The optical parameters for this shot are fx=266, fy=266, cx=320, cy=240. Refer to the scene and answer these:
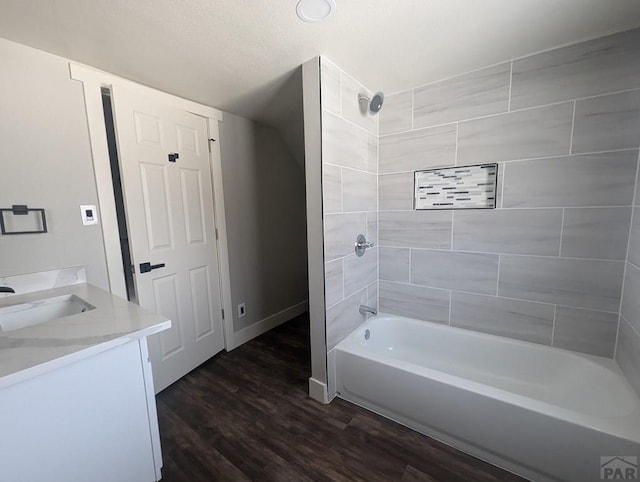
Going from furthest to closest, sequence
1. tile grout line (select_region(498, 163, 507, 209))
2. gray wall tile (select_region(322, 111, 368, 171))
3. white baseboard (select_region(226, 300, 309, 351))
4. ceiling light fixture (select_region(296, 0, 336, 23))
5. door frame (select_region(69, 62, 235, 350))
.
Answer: white baseboard (select_region(226, 300, 309, 351)), tile grout line (select_region(498, 163, 507, 209)), gray wall tile (select_region(322, 111, 368, 171)), door frame (select_region(69, 62, 235, 350)), ceiling light fixture (select_region(296, 0, 336, 23))

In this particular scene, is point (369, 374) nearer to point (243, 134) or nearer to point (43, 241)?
point (43, 241)

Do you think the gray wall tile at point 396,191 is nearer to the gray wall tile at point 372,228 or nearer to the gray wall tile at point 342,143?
the gray wall tile at point 372,228

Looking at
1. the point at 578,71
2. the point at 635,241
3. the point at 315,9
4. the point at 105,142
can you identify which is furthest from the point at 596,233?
the point at 105,142

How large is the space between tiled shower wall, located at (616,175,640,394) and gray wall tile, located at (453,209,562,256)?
29 cm

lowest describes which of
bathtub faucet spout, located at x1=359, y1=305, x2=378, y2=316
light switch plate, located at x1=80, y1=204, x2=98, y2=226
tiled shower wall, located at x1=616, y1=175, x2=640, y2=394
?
bathtub faucet spout, located at x1=359, y1=305, x2=378, y2=316

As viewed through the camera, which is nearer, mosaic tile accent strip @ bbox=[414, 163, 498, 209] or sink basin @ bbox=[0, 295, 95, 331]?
sink basin @ bbox=[0, 295, 95, 331]

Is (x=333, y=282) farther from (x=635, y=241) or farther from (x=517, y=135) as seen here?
(x=635, y=241)

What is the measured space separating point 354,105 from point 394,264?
1254 millimetres

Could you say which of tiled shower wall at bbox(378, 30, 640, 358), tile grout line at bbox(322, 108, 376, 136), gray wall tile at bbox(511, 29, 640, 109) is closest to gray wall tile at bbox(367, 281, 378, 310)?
tiled shower wall at bbox(378, 30, 640, 358)

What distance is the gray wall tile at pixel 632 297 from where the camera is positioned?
1.30 metres

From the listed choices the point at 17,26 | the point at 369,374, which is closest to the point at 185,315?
the point at 369,374

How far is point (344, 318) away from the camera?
1892 millimetres

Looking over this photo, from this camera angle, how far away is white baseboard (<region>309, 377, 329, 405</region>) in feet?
5.73

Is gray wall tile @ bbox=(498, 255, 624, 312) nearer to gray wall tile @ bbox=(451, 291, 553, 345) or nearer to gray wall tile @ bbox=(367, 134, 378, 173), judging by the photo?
gray wall tile @ bbox=(451, 291, 553, 345)
